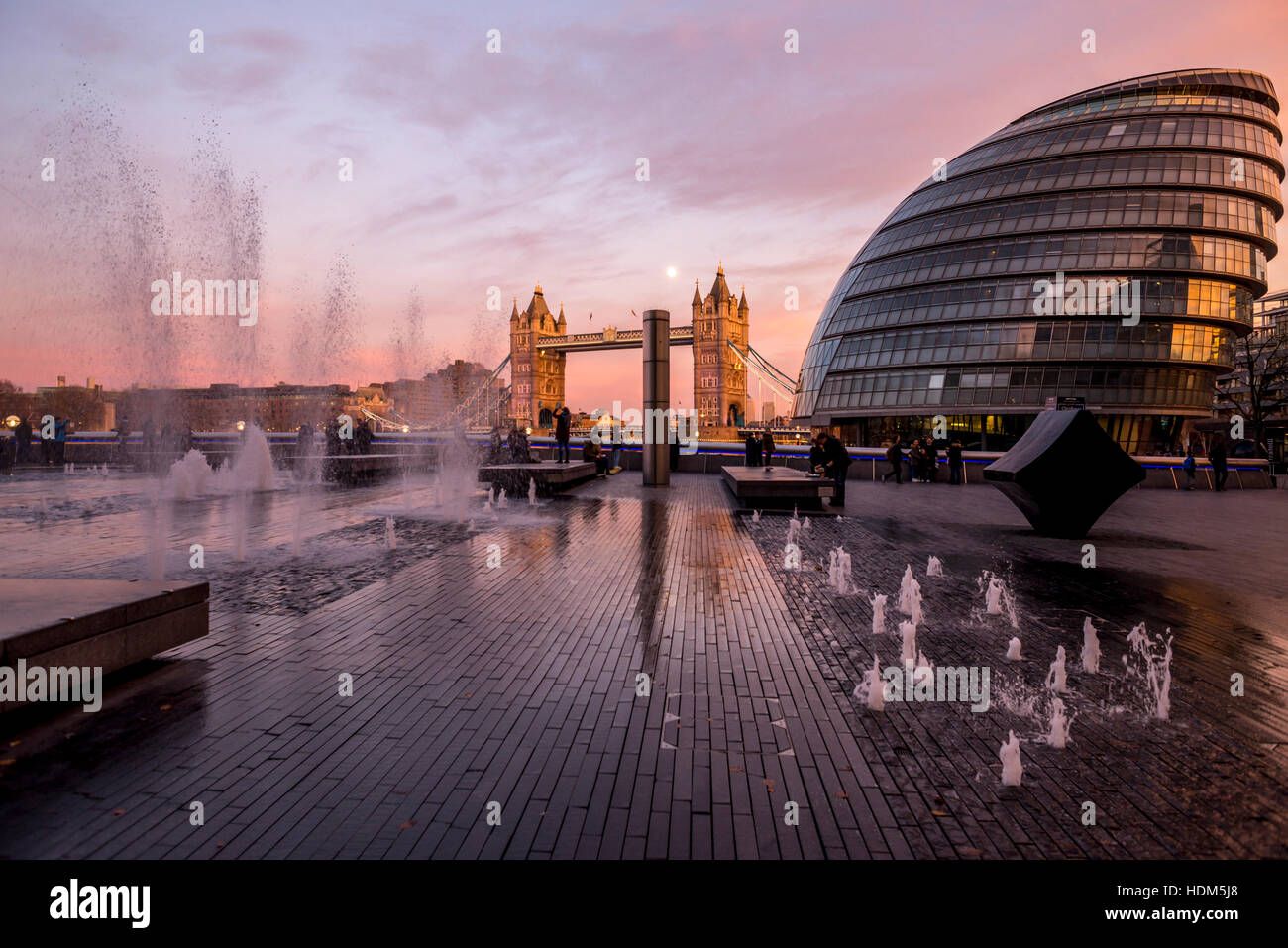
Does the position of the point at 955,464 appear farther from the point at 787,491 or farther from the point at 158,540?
the point at 158,540

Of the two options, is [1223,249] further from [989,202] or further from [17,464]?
[17,464]

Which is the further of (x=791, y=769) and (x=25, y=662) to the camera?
(x=25, y=662)

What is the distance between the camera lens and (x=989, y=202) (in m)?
48.1

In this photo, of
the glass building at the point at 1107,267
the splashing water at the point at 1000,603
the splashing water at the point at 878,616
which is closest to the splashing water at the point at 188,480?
the splashing water at the point at 878,616

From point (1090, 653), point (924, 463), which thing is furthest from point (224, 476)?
point (924, 463)

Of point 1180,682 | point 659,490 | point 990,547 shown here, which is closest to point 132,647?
point 1180,682

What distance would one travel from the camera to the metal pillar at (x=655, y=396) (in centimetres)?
2250

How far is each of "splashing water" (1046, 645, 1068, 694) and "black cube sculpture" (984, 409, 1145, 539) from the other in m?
8.16

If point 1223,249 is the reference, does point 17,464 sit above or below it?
below

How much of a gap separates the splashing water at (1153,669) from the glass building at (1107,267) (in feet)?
143

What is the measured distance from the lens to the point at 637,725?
4391mm

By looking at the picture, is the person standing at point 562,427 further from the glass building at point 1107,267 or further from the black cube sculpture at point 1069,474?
the glass building at point 1107,267

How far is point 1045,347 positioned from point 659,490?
115 ft
